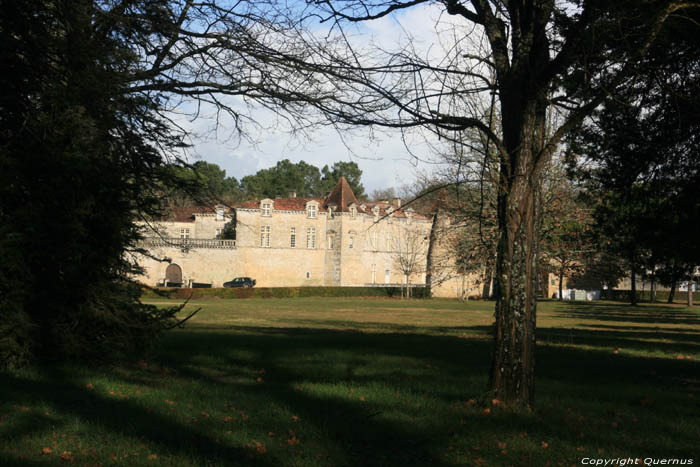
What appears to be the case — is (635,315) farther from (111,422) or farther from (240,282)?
(240,282)

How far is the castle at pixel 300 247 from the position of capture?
64.7 metres

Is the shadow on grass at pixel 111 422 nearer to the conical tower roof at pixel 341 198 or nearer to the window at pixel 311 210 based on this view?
the window at pixel 311 210

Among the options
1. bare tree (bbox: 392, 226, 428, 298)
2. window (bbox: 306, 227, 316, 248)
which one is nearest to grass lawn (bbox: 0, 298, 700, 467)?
bare tree (bbox: 392, 226, 428, 298)

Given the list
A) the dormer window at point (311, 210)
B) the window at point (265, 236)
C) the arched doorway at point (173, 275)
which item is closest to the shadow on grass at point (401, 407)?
the window at point (265, 236)

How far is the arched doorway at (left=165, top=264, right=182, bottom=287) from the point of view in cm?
6500

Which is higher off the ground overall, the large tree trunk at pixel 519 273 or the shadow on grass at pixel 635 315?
the large tree trunk at pixel 519 273

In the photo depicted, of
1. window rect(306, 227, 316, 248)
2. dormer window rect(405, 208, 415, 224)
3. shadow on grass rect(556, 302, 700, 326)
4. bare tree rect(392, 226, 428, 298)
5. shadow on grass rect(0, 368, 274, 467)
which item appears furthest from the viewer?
window rect(306, 227, 316, 248)

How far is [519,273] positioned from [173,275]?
62.7 meters

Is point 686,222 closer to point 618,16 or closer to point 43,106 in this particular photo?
point 618,16

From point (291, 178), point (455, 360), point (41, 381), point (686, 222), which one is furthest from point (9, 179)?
point (291, 178)

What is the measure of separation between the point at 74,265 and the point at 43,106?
2246 mm

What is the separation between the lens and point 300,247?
67.8 m

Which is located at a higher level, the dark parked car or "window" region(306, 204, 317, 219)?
"window" region(306, 204, 317, 219)

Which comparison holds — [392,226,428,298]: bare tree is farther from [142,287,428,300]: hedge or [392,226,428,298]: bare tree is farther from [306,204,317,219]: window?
[306,204,317,219]: window
